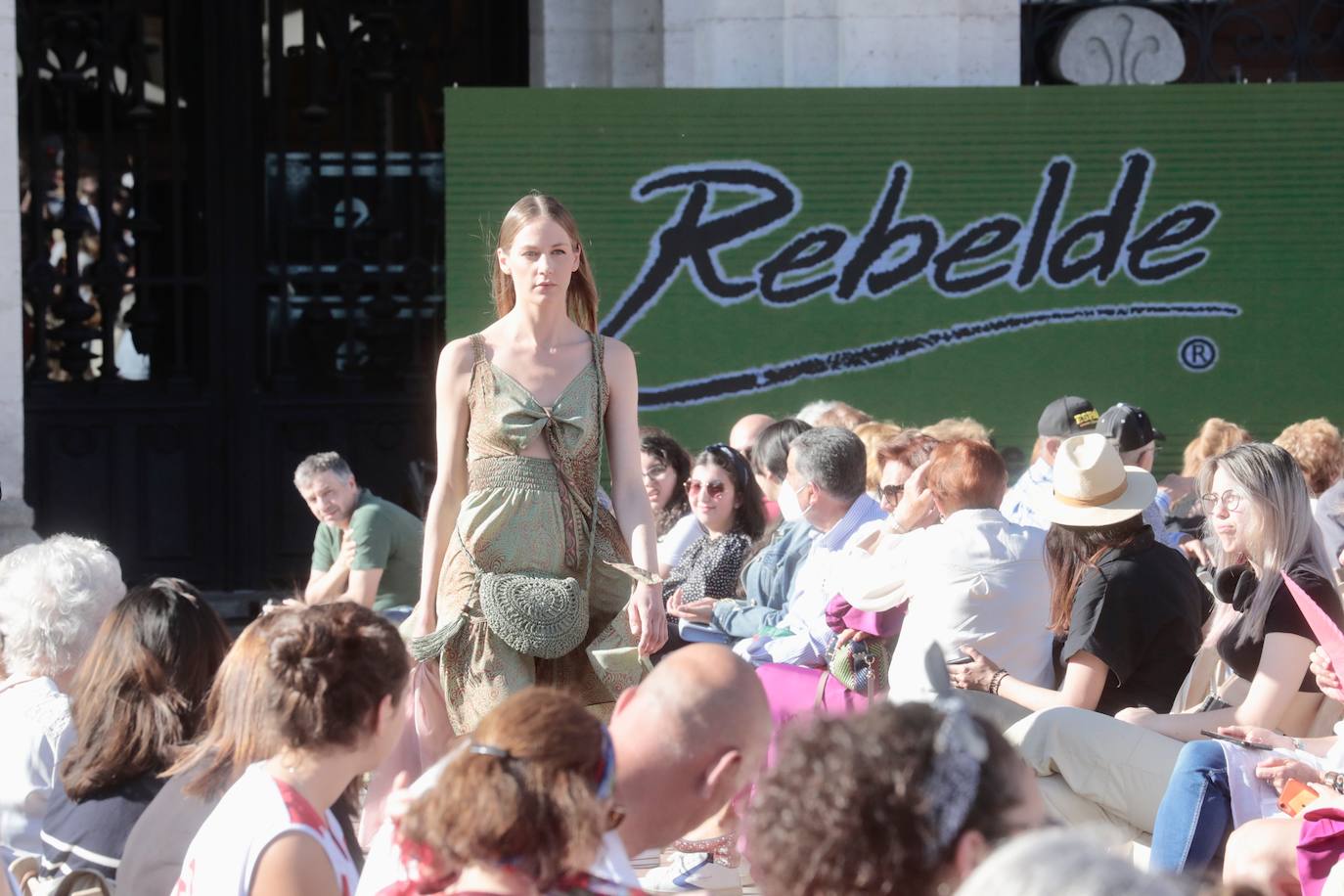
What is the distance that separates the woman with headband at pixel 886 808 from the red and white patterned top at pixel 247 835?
100cm

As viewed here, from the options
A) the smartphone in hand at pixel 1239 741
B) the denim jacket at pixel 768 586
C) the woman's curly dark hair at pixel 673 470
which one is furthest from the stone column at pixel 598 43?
the smartphone in hand at pixel 1239 741

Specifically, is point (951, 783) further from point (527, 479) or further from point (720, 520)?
point (720, 520)

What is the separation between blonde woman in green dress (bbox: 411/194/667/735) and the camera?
468cm

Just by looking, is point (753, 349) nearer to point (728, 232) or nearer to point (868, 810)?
point (728, 232)

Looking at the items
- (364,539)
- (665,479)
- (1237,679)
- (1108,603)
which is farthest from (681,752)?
(364,539)

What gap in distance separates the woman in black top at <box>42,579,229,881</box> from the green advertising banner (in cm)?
567

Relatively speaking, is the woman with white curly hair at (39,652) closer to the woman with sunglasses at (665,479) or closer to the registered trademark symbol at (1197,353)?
the woman with sunglasses at (665,479)

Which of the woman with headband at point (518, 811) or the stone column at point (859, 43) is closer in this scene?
the woman with headband at point (518, 811)

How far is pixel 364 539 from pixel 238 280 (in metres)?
2.64

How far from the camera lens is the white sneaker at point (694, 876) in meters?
5.00

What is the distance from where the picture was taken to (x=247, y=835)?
2783 mm

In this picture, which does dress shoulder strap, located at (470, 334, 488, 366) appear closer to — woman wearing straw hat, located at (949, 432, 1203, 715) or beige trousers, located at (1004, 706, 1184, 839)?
woman wearing straw hat, located at (949, 432, 1203, 715)

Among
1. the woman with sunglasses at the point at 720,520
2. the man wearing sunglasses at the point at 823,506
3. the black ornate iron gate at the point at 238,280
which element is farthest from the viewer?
the black ornate iron gate at the point at 238,280

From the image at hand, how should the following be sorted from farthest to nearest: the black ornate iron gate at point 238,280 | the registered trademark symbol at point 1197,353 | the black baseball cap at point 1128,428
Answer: the black ornate iron gate at point 238,280
the registered trademark symbol at point 1197,353
the black baseball cap at point 1128,428
